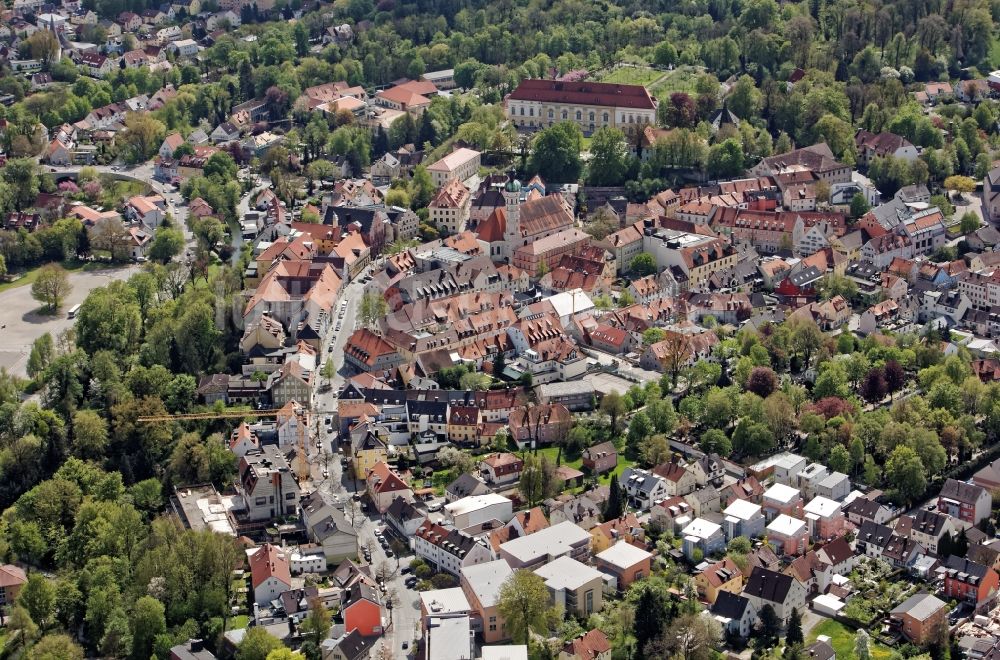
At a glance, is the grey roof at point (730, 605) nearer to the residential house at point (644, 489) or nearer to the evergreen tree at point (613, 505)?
the evergreen tree at point (613, 505)

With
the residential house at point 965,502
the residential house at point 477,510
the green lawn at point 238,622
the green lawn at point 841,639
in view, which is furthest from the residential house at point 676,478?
the green lawn at point 238,622

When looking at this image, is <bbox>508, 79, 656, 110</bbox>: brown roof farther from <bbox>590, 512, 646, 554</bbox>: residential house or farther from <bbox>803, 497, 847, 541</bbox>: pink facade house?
<bbox>590, 512, 646, 554</bbox>: residential house

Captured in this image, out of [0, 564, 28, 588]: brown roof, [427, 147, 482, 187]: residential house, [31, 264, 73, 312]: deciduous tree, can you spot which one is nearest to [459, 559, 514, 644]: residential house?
[0, 564, 28, 588]: brown roof

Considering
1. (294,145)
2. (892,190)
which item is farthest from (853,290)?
(294,145)

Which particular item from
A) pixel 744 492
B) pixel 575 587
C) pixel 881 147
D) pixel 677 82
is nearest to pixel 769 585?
pixel 575 587

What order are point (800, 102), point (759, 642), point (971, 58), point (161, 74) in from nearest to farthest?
point (759, 642), point (800, 102), point (971, 58), point (161, 74)

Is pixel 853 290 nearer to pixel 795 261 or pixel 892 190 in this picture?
pixel 795 261

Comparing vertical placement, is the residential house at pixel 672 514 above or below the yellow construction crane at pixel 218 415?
below
